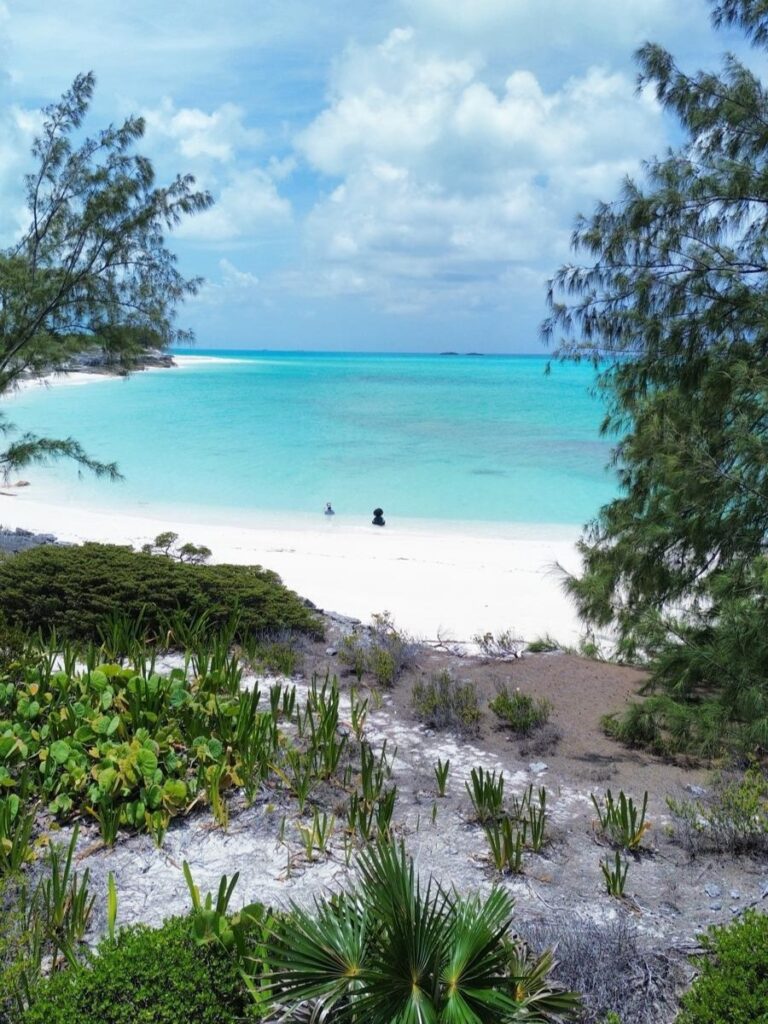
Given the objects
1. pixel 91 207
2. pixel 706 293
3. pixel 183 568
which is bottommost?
pixel 183 568

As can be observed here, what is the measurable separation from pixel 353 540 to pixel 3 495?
31.3 ft

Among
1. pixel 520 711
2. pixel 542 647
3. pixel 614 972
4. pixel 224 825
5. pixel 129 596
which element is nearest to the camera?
pixel 614 972

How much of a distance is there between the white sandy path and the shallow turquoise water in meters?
2.37

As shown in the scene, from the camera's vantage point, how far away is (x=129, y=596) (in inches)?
297

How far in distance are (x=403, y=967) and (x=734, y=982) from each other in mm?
1176

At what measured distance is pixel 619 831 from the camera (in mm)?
4426

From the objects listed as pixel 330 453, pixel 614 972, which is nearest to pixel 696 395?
pixel 614 972

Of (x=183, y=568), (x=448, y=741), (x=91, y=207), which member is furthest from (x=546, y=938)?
(x=91, y=207)

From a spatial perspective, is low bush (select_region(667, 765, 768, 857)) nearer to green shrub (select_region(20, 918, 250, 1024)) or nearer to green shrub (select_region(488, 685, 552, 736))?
green shrub (select_region(488, 685, 552, 736))

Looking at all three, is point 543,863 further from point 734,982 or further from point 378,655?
point 378,655

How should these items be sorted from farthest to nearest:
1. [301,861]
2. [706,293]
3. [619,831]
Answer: [706,293] < [619,831] < [301,861]

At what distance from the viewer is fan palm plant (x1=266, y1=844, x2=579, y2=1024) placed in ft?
9.07

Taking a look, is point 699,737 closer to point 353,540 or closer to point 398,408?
point 353,540

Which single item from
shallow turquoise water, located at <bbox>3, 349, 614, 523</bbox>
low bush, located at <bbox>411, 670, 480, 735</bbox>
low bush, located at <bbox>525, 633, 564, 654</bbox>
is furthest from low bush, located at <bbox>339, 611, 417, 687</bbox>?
shallow turquoise water, located at <bbox>3, 349, 614, 523</bbox>
